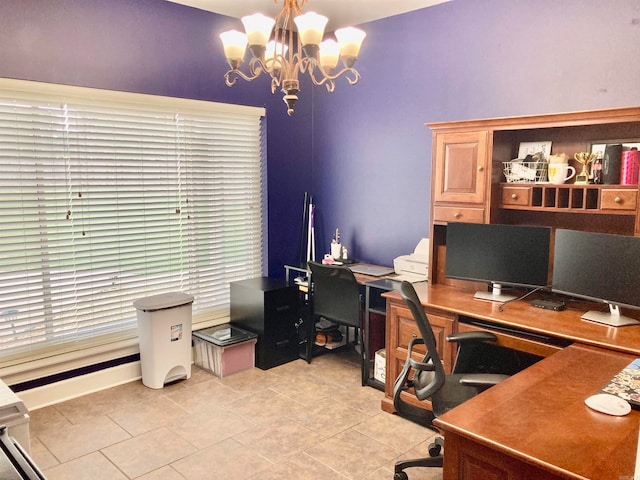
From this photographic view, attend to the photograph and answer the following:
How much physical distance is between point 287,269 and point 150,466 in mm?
2164

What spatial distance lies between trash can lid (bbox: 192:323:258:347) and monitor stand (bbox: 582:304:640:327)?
2.37m

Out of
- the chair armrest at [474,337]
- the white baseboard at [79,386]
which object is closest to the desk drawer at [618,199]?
the chair armrest at [474,337]

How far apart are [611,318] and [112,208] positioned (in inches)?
125

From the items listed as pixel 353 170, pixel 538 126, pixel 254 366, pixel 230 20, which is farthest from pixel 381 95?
pixel 254 366

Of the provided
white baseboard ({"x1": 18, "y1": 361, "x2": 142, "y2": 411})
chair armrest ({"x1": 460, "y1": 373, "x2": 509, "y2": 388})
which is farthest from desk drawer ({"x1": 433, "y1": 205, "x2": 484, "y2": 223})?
white baseboard ({"x1": 18, "y1": 361, "x2": 142, "y2": 411})

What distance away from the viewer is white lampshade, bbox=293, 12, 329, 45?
2.28m

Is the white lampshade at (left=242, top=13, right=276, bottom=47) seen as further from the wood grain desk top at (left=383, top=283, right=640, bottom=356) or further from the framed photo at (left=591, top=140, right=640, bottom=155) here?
the framed photo at (left=591, top=140, right=640, bottom=155)

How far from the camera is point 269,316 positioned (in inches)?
157

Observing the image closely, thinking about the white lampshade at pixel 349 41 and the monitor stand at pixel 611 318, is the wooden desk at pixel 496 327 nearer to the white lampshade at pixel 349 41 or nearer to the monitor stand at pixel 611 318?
the monitor stand at pixel 611 318

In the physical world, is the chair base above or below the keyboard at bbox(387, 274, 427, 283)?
below

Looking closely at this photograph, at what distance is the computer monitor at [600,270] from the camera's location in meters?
2.45

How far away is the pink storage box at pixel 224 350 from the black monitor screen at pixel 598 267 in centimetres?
225

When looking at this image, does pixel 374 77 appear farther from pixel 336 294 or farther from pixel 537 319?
pixel 537 319

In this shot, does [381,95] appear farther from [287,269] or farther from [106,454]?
[106,454]
